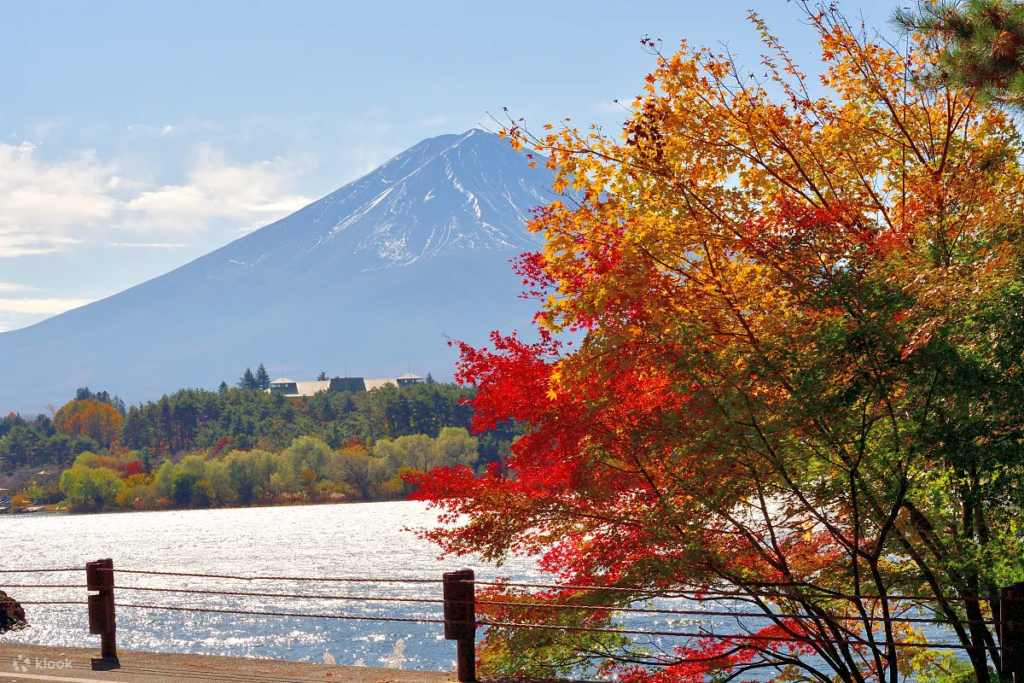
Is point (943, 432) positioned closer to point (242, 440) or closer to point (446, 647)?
point (446, 647)

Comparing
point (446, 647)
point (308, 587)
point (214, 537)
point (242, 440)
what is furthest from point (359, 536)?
point (242, 440)

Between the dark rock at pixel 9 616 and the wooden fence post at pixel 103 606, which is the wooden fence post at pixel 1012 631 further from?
the dark rock at pixel 9 616

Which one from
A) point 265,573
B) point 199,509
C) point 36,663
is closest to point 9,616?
point 36,663

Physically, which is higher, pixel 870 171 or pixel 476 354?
pixel 870 171

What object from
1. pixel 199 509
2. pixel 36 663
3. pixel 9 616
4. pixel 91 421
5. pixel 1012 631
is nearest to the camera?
pixel 1012 631

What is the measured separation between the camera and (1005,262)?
799 centimetres

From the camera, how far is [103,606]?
10070mm

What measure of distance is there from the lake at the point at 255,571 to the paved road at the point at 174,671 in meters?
20.3

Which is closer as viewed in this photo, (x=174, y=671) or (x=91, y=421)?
(x=174, y=671)

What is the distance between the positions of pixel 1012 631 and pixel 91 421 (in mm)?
149068

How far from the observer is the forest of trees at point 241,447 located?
102125 millimetres

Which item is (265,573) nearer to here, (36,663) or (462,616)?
(36,663)

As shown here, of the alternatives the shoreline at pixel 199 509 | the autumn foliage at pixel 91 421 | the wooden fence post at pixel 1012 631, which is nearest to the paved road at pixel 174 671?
the wooden fence post at pixel 1012 631

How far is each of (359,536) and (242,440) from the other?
5947 cm
